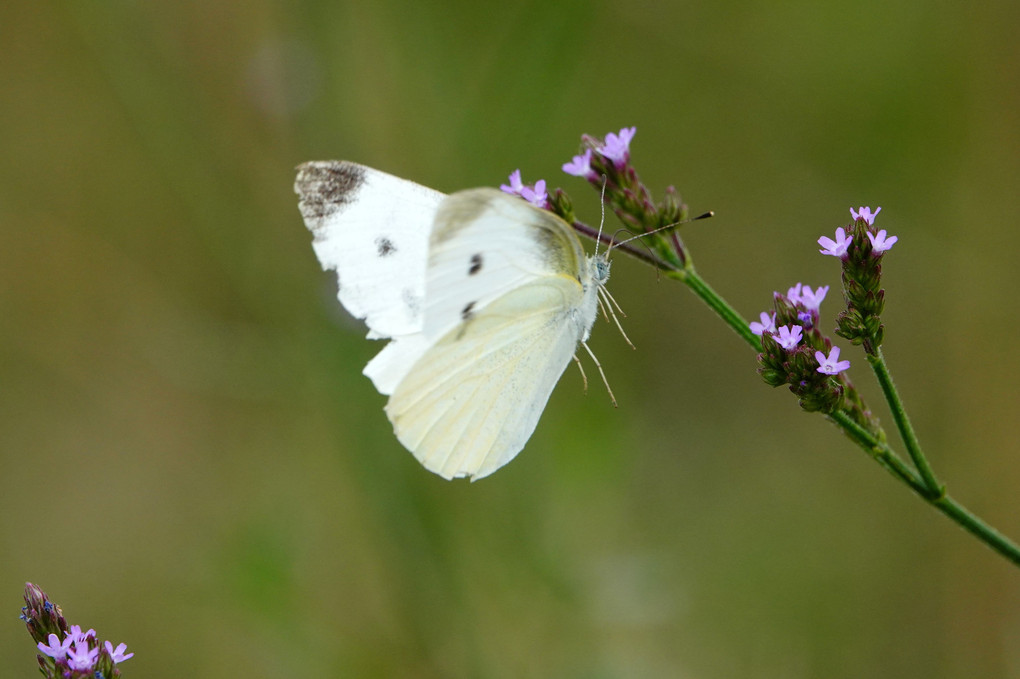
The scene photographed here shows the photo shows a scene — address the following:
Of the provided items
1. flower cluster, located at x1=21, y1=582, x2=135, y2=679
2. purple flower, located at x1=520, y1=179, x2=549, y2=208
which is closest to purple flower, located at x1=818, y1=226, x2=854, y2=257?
purple flower, located at x1=520, y1=179, x2=549, y2=208

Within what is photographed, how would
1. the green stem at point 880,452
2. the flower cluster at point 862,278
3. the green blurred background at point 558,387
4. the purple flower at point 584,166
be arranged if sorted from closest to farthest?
the green stem at point 880,452 → the flower cluster at point 862,278 → the purple flower at point 584,166 → the green blurred background at point 558,387

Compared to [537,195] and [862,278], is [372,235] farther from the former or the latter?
[862,278]

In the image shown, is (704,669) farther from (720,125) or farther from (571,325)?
(720,125)

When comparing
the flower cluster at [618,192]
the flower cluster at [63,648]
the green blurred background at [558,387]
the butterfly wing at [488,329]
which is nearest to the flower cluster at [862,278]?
the flower cluster at [618,192]

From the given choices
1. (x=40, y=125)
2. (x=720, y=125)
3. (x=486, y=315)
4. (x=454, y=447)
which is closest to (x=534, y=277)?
(x=486, y=315)

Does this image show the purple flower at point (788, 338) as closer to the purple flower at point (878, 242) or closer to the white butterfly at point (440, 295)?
the purple flower at point (878, 242)

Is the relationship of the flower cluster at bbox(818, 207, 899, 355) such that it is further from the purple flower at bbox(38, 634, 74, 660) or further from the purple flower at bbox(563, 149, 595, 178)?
the purple flower at bbox(38, 634, 74, 660)
